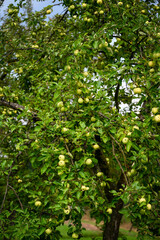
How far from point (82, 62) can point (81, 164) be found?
4.12 feet

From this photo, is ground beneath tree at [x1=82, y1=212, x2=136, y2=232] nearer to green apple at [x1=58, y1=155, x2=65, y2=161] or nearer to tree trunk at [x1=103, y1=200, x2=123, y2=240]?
tree trunk at [x1=103, y1=200, x2=123, y2=240]

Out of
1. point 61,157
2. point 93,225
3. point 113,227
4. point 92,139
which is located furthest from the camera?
point 93,225

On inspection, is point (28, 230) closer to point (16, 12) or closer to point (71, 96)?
point (71, 96)

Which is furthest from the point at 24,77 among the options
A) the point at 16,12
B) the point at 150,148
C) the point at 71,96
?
the point at 150,148

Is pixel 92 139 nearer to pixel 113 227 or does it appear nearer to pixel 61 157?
pixel 61 157

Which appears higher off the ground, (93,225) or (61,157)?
(61,157)

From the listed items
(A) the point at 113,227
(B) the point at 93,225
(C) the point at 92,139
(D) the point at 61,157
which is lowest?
(B) the point at 93,225

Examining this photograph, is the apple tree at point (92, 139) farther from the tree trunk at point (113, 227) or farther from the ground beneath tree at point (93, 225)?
the ground beneath tree at point (93, 225)

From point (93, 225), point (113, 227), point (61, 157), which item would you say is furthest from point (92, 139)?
point (93, 225)

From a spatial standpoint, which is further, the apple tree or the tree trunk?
the tree trunk

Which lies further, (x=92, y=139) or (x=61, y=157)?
(x=92, y=139)

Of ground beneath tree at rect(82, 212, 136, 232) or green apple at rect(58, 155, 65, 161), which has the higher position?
green apple at rect(58, 155, 65, 161)

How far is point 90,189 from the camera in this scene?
245 centimetres

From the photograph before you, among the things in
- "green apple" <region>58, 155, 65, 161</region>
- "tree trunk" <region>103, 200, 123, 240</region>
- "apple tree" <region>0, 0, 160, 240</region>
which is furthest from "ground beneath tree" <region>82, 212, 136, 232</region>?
"green apple" <region>58, 155, 65, 161</region>
